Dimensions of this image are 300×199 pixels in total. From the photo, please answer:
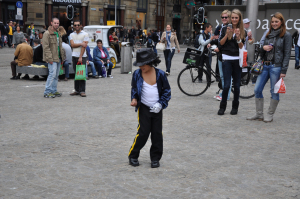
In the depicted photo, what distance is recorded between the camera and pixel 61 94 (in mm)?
9453

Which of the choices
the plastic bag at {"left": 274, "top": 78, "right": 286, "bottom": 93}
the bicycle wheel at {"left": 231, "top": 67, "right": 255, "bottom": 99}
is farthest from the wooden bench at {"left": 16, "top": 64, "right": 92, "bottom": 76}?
the plastic bag at {"left": 274, "top": 78, "right": 286, "bottom": 93}

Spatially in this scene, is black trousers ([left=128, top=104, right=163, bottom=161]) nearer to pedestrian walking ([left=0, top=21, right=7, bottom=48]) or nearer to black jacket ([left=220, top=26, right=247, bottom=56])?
black jacket ([left=220, top=26, right=247, bottom=56])

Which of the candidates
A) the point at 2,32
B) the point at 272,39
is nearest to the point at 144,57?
the point at 272,39

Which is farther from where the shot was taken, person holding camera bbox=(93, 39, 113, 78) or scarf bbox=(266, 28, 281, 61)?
person holding camera bbox=(93, 39, 113, 78)

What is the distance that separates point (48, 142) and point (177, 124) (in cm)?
225

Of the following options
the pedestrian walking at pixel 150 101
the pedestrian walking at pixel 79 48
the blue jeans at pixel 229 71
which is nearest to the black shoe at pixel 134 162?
the pedestrian walking at pixel 150 101

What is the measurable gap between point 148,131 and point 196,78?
499 cm

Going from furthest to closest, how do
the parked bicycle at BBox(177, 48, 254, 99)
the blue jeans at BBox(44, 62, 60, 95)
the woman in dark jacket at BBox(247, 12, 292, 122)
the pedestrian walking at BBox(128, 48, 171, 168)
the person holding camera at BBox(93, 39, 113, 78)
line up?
the person holding camera at BBox(93, 39, 113, 78)
the parked bicycle at BBox(177, 48, 254, 99)
the blue jeans at BBox(44, 62, 60, 95)
the woman in dark jacket at BBox(247, 12, 292, 122)
the pedestrian walking at BBox(128, 48, 171, 168)

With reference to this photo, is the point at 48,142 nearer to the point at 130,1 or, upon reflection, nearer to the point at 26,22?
the point at 26,22

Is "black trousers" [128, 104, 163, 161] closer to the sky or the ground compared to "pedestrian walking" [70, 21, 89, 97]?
closer to the ground

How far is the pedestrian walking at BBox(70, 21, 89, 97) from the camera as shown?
9.39 m

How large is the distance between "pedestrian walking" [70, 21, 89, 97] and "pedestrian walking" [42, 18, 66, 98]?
0.49 meters

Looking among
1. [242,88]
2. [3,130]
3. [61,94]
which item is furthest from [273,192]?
[61,94]

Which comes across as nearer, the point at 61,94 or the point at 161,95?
the point at 161,95
